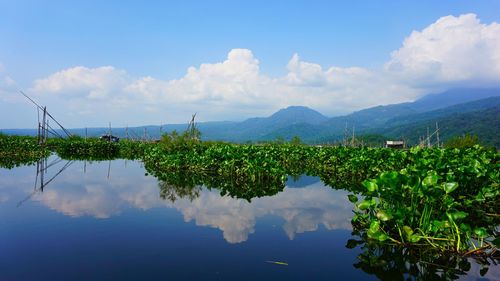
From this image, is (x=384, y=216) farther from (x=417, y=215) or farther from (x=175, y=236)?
(x=175, y=236)

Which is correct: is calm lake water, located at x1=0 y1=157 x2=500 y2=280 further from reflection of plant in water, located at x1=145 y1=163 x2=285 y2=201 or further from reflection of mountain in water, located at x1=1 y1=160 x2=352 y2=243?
reflection of plant in water, located at x1=145 y1=163 x2=285 y2=201

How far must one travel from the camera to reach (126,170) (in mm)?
18625

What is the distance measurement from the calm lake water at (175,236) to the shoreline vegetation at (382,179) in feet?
2.18

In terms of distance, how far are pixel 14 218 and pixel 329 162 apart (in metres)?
14.8

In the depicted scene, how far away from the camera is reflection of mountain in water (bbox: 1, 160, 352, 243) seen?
838 cm

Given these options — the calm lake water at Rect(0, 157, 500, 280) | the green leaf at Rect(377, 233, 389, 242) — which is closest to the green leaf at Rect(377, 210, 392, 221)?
the green leaf at Rect(377, 233, 389, 242)

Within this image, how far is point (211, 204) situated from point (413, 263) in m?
5.72

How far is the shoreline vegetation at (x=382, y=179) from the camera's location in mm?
6227

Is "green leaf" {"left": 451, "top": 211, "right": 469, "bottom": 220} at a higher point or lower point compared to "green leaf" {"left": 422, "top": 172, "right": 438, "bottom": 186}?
lower

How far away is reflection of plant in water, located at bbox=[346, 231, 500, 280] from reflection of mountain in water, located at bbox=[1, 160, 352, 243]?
71.0 inches

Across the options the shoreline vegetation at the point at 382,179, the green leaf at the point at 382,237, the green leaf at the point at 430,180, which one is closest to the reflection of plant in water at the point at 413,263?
the shoreline vegetation at the point at 382,179

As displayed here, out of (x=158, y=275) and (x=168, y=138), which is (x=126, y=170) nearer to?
(x=168, y=138)

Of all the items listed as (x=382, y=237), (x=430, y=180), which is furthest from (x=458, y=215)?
(x=382, y=237)

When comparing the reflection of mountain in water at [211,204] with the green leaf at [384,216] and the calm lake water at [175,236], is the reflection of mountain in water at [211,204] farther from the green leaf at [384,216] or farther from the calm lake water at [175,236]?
the green leaf at [384,216]
